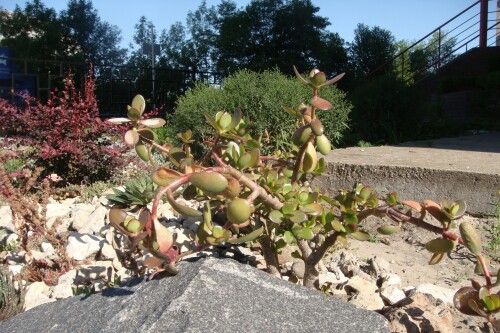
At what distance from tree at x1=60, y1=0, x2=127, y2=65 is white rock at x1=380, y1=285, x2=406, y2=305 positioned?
16394 mm

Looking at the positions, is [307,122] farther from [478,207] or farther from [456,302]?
[478,207]

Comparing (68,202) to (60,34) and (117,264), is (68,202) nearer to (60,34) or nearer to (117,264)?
(117,264)

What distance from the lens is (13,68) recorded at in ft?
50.1

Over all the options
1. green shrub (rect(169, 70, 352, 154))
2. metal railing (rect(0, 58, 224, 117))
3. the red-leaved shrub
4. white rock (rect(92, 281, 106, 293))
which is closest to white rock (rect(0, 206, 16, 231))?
the red-leaved shrub

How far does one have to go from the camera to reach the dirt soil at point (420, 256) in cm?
289

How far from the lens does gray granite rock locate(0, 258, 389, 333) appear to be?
5.00 feet

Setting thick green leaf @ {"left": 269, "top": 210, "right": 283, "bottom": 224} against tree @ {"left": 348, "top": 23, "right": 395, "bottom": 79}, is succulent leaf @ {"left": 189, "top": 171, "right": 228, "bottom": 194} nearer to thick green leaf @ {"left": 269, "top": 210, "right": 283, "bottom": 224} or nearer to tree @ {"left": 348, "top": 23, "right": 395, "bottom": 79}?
thick green leaf @ {"left": 269, "top": 210, "right": 283, "bottom": 224}

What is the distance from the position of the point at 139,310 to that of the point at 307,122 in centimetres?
82

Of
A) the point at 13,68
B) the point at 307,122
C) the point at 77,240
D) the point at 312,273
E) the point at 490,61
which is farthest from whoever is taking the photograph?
the point at 13,68

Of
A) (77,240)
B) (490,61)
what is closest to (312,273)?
(77,240)

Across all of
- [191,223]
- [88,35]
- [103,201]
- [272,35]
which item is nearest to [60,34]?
[88,35]

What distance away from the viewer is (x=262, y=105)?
21.6 ft

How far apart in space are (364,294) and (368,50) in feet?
62.9

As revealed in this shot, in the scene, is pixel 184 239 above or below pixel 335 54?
below
